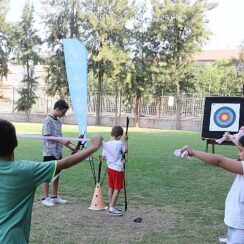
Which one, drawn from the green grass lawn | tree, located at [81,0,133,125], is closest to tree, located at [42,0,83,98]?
tree, located at [81,0,133,125]

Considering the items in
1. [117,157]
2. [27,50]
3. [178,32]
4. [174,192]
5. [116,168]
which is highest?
[178,32]

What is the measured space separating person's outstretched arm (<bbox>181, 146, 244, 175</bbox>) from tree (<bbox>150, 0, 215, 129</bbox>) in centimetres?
2877

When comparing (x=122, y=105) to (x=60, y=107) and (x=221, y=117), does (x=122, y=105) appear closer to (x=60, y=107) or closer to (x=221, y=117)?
(x=221, y=117)

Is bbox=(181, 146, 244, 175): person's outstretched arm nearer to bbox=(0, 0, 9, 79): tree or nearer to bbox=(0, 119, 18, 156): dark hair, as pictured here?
bbox=(0, 119, 18, 156): dark hair

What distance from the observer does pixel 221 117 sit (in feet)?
36.1

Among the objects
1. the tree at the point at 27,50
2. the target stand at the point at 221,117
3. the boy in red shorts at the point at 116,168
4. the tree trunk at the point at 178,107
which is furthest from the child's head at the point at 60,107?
the tree at the point at 27,50

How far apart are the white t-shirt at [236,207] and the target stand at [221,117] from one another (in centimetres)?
743

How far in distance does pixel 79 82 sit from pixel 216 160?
649 cm

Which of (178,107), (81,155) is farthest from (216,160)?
(178,107)

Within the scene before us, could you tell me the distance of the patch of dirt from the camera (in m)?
4.50

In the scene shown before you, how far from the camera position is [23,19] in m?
36.1

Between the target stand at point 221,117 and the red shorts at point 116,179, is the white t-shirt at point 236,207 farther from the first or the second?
the target stand at point 221,117

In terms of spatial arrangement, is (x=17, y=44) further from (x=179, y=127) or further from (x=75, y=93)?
(x=75, y=93)

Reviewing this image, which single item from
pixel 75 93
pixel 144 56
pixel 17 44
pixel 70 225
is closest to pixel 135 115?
pixel 144 56
